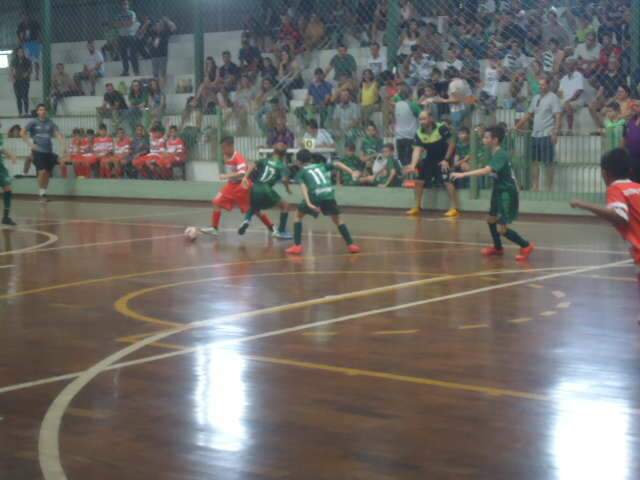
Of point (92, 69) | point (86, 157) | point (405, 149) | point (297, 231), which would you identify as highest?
point (92, 69)

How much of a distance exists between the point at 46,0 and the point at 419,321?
77.1 ft

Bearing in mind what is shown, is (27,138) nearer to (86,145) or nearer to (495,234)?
(86,145)

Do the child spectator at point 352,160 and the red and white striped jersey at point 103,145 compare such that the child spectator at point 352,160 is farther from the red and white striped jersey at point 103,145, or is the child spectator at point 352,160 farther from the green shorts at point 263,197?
the red and white striped jersey at point 103,145

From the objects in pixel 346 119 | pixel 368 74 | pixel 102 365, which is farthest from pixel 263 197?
pixel 102 365

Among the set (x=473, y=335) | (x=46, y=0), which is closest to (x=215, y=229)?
(x=473, y=335)

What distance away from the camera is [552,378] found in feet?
24.2

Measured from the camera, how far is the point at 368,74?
23109mm

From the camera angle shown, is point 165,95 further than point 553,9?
Yes

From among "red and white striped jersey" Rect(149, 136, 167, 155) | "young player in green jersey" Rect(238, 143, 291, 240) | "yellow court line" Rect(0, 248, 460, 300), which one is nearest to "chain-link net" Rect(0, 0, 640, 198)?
"red and white striped jersey" Rect(149, 136, 167, 155)

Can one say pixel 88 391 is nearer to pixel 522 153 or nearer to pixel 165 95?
pixel 522 153

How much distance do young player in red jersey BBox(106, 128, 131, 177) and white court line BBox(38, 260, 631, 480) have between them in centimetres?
1615

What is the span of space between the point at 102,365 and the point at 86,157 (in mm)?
→ 20328

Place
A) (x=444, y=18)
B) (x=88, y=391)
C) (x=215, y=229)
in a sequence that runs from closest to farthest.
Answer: (x=88, y=391) → (x=215, y=229) → (x=444, y=18)

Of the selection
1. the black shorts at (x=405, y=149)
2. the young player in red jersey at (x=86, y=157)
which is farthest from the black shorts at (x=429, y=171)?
the young player in red jersey at (x=86, y=157)
